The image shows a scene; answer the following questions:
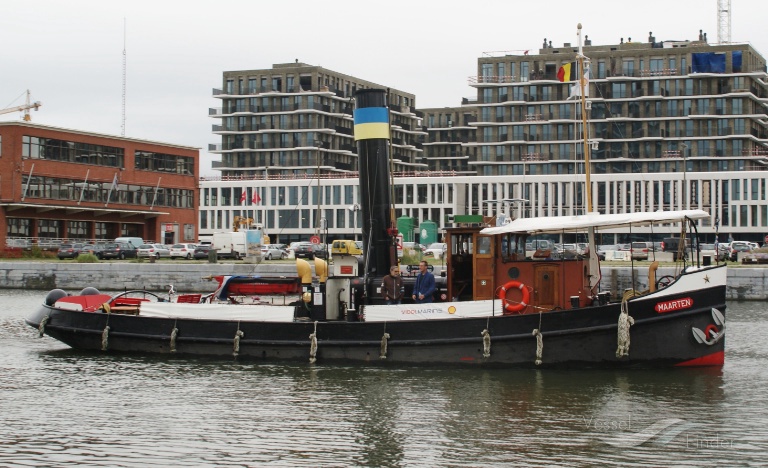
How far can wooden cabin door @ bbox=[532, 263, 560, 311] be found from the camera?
2072 cm

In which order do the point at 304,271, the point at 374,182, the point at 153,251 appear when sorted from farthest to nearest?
the point at 153,251 → the point at 374,182 → the point at 304,271

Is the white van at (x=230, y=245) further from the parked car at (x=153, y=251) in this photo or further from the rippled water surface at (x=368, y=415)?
the rippled water surface at (x=368, y=415)

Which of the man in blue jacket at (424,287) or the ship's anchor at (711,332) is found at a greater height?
the man in blue jacket at (424,287)

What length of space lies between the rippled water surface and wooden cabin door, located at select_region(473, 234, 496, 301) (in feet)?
5.65

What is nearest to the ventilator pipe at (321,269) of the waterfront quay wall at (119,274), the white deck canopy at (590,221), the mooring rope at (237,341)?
the mooring rope at (237,341)

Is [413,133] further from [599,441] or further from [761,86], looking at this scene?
[599,441]

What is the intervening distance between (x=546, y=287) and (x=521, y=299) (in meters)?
0.80

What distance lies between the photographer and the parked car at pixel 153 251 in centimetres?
6246

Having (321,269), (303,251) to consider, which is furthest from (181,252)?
(321,269)

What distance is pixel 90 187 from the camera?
229 ft

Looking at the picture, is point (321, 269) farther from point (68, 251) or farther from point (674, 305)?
point (68, 251)

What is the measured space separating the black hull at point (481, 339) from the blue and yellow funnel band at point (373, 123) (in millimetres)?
4454

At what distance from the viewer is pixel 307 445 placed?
14320mm

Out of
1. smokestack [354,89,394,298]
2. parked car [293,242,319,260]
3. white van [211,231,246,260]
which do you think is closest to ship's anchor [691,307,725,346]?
smokestack [354,89,394,298]
